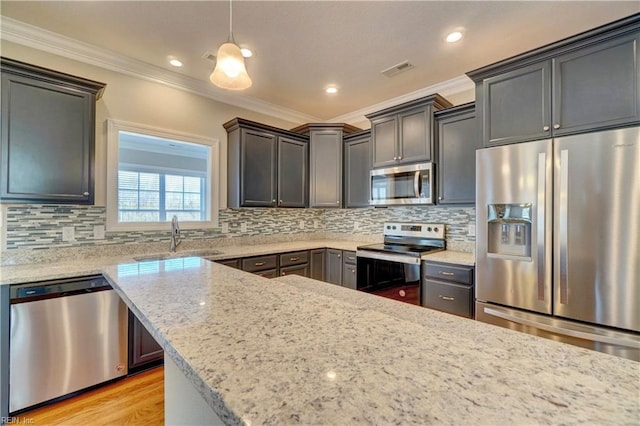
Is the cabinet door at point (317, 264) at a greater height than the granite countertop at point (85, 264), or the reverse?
the granite countertop at point (85, 264)

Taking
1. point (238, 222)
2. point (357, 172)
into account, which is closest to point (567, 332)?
point (357, 172)

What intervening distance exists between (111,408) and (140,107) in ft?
8.27

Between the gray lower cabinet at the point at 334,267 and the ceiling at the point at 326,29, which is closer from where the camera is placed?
the ceiling at the point at 326,29

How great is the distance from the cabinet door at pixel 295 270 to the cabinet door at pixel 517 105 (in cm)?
227

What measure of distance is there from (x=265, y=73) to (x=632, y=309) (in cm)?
331

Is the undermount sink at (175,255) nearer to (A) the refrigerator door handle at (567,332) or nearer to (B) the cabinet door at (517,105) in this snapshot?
(A) the refrigerator door handle at (567,332)

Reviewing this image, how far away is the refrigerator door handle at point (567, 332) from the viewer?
1.60 meters

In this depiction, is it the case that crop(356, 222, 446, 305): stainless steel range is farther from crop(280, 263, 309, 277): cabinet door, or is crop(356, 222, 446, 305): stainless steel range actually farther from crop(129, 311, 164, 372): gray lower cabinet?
crop(129, 311, 164, 372): gray lower cabinet

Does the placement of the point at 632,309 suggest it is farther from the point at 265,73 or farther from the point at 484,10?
the point at 265,73

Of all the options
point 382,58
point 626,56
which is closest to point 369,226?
point 382,58

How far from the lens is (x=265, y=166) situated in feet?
11.0

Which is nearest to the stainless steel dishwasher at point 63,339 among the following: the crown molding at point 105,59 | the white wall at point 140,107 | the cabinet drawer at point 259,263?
the white wall at point 140,107

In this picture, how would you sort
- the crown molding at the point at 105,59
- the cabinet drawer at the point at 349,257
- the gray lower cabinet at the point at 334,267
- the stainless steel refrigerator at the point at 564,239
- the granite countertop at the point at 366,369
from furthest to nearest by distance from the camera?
the gray lower cabinet at the point at 334,267
the cabinet drawer at the point at 349,257
the crown molding at the point at 105,59
the stainless steel refrigerator at the point at 564,239
the granite countertop at the point at 366,369

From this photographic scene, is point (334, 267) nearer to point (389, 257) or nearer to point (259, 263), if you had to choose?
point (389, 257)
